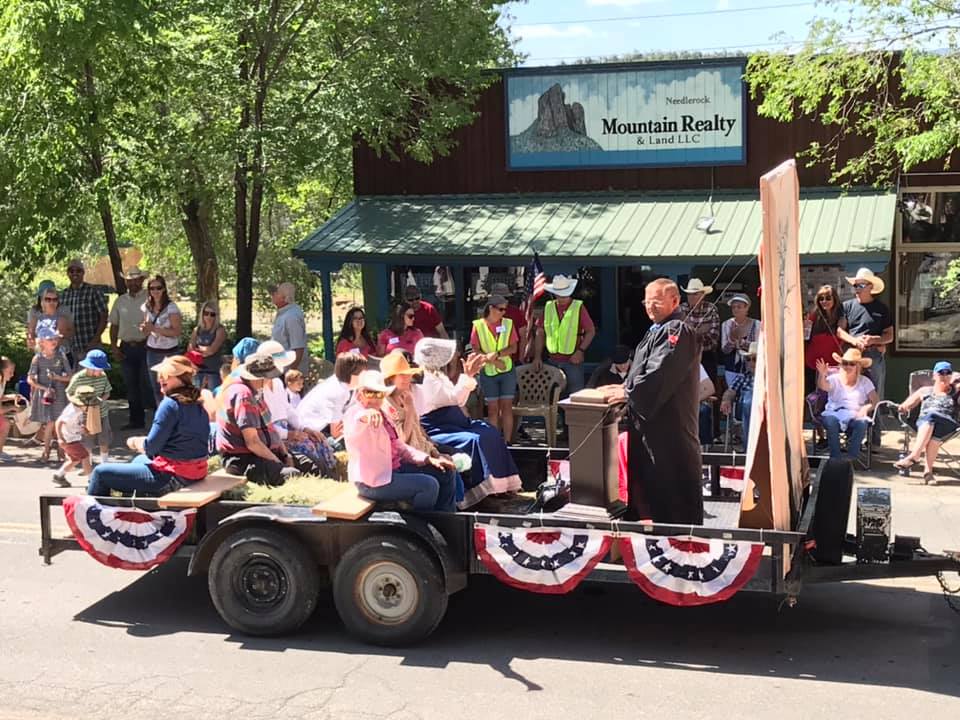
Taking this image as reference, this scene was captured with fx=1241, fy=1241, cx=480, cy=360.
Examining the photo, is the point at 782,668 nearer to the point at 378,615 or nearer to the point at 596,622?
the point at 596,622

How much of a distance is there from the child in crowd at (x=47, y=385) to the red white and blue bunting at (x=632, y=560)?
7705 millimetres

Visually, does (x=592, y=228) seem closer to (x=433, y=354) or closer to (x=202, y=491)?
(x=433, y=354)

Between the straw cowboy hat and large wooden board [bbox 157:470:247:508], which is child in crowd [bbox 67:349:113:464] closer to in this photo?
large wooden board [bbox 157:470:247:508]

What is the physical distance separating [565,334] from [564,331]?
Answer: 4cm

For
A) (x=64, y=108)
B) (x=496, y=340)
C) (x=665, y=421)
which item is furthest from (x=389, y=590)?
(x=64, y=108)

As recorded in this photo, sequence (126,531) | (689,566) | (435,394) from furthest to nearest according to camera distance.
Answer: (435,394)
(126,531)
(689,566)

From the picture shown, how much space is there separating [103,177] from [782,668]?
11.4m

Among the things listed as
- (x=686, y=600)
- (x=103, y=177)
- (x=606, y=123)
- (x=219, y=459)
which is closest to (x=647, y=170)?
(x=606, y=123)

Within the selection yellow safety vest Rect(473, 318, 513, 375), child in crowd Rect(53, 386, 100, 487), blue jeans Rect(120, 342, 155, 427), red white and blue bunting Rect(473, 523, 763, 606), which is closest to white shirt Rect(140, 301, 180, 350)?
blue jeans Rect(120, 342, 155, 427)

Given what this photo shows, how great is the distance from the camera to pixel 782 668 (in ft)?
23.3

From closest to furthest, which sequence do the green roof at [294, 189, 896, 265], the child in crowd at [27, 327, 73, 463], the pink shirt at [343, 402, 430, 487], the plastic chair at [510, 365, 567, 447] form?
the pink shirt at [343, 402, 430, 487] < the plastic chair at [510, 365, 567, 447] < the child in crowd at [27, 327, 73, 463] < the green roof at [294, 189, 896, 265]

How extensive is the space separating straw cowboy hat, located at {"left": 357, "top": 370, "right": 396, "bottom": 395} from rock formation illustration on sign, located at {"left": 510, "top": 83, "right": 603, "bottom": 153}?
891 cm

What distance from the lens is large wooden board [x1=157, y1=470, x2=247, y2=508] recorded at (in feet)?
25.9

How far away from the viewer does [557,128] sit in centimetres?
1627
